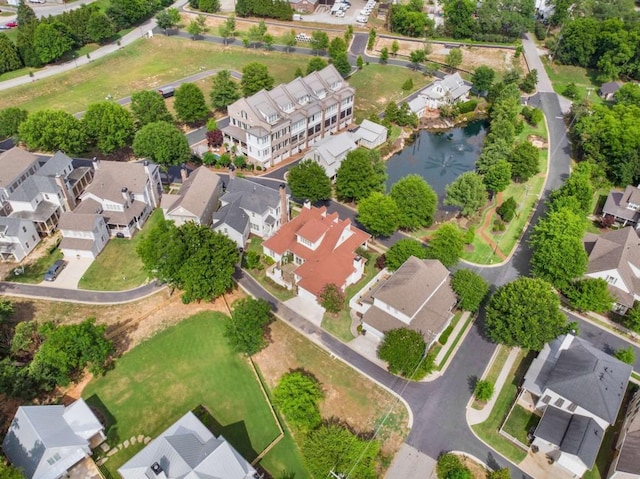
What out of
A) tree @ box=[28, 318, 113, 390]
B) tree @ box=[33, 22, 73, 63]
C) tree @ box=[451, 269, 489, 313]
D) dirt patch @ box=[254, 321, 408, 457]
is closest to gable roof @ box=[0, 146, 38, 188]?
tree @ box=[28, 318, 113, 390]

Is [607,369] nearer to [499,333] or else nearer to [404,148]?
[499,333]

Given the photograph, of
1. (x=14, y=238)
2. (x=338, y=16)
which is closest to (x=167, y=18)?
(x=338, y=16)

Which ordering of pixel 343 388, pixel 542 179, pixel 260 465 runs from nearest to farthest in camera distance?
pixel 260 465
pixel 343 388
pixel 542 179

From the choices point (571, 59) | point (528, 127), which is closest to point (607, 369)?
point (528, 127)

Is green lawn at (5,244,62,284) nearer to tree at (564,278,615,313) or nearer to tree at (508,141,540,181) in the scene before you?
tree at (564,278,615,313)

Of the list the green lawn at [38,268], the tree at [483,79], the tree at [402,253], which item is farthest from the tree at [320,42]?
the green lawn at [38,268]

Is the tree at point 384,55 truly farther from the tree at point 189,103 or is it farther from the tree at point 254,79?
the tree at point 189,103
